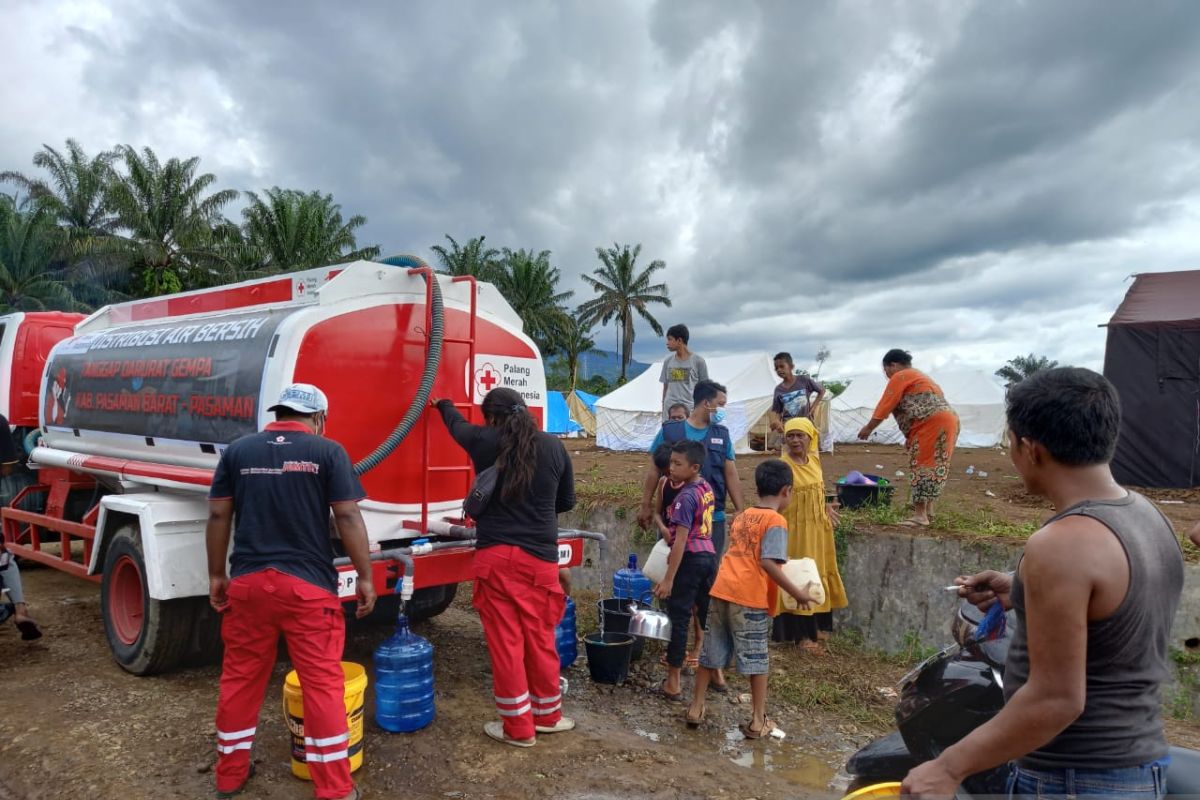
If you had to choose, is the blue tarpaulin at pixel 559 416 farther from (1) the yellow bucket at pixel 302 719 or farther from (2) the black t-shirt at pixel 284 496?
(2) the black t-shirt at pixel 284 496

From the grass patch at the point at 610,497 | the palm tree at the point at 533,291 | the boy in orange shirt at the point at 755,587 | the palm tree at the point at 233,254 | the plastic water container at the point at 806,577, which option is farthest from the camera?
the palm tree at the point at 533,291

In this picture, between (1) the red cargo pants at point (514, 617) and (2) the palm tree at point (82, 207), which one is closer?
(1) the red cargo pants at point (514, 617)

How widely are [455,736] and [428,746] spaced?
18 centimetres

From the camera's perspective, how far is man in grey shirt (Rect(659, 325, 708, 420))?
745 centimetres

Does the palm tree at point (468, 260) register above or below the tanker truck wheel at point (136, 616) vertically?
above

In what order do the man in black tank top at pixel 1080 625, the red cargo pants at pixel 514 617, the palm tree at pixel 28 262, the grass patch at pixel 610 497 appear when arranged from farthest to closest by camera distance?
1. the palm tree at pixel 28 262
2. the grass patch at pixel 610 497
3. the red cargo pants at pixel 514 617
4. the man in black tank top at pixel 1080 625

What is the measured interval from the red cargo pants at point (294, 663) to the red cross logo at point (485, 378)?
2.01 metres

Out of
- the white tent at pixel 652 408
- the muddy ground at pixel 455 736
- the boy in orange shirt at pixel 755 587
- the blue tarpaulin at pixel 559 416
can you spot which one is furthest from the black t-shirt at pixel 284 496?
the blue tarpaulin at pixel 559 416

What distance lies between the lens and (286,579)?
3.33 meters

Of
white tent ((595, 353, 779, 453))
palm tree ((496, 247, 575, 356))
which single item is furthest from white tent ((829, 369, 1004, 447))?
palm tree ((496, 247, 575, 356))

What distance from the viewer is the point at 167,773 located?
11.9ft

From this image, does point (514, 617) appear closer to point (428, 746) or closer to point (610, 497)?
point (428, 746)

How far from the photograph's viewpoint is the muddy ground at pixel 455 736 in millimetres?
3619

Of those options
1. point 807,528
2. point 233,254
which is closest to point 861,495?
point 807,528
